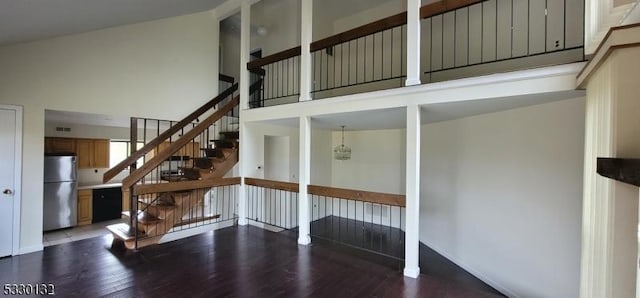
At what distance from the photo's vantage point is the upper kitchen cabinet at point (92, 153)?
21.7ft

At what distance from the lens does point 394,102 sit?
11.6ft

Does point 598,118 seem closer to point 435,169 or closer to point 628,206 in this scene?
point 628,206

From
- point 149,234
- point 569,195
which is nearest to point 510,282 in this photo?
point 569,195

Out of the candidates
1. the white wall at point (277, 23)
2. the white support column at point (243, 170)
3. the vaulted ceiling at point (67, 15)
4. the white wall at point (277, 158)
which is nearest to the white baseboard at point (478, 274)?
the white wall at point (277, 158)

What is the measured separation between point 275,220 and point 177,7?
4.86 m

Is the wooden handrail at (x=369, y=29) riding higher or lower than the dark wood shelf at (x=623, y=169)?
higher

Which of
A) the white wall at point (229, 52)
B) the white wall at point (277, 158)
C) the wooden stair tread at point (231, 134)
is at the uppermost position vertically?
the white wall at point (229, 52)

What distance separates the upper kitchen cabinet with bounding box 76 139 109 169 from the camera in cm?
661

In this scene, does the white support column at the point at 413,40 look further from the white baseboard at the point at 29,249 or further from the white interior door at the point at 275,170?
the white baseboard at the point at 29,249

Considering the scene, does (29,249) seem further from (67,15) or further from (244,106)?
(244,106)

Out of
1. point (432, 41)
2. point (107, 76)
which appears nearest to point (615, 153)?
point (432, 41)

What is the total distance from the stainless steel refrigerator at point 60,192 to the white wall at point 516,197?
25.5 ft

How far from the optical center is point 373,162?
7.14m

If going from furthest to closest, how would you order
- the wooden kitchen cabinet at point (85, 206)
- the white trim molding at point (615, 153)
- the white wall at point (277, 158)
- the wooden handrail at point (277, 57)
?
the white wall at point (277, 158) < the wooden kitchen cabinet at point (85, 206) < the wooden handrail at point (277, 57) < the white trim molding at point (615, 153)
